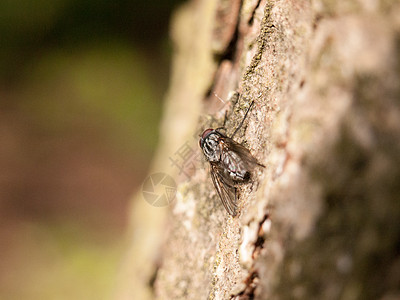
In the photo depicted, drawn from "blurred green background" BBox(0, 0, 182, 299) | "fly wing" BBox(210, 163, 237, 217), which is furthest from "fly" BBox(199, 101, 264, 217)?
"blurred green background" BBox(0, 0, 182, 299)

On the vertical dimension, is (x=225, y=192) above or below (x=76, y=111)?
below

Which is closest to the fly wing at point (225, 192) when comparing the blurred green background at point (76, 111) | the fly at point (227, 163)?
the fly at point (227, 163)

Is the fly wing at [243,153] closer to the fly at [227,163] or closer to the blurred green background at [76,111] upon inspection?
the fly at [227,163]

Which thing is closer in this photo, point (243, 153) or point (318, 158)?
point (318, 158)

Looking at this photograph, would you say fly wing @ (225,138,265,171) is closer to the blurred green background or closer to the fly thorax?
the fly thorax

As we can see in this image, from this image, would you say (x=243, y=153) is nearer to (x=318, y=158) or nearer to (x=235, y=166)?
(x=235, y=166)

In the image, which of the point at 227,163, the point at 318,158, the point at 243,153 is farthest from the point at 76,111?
the point at 318,158

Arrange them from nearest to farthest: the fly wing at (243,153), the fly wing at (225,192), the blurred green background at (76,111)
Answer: the fly wing at (243,153), the fly wing at (225,192), the blurred green background at (76,111)

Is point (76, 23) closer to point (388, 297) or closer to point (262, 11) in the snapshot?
point (262, 11)
